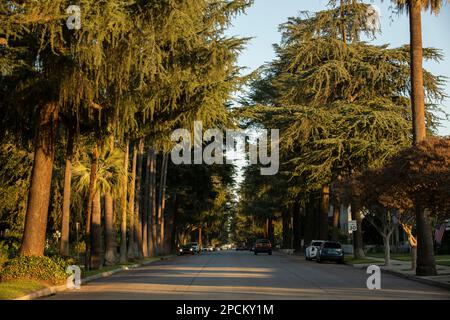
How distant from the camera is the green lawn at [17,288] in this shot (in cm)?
1744

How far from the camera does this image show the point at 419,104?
30.2 meters

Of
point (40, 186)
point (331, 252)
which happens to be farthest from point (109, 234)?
point (40, 186)

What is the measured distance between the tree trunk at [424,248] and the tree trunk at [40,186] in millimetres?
15439

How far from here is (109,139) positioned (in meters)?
26.5

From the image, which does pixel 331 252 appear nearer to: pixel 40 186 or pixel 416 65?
pixel 416 65

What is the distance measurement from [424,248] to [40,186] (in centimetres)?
1619

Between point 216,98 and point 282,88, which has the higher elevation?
point 282,88

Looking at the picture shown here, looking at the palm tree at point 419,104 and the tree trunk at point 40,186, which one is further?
the palm tree at point 419,104

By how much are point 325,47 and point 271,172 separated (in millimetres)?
12279

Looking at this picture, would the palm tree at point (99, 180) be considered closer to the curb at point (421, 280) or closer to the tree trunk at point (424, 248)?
the curb at point (421, 280)

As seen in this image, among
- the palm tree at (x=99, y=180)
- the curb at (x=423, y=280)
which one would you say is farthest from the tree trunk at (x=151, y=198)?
the curb at (x=423, y=280)
